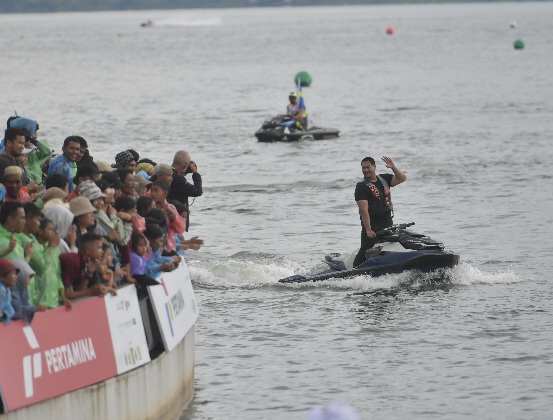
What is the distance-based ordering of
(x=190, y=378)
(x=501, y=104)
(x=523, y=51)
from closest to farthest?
(x=190, y=378) < (x=501, y=104) < (x=523, y=51)

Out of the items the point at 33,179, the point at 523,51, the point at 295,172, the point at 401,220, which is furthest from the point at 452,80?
the point at 33,179

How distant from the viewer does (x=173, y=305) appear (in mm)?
15258

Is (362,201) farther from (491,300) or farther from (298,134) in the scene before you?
(298,134)

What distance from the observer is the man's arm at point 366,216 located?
22.6 meters

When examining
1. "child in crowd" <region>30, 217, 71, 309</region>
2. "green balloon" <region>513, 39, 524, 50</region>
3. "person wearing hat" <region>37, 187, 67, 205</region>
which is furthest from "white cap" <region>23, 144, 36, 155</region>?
"green balloon" <region>513, 39, 524, 50</region>

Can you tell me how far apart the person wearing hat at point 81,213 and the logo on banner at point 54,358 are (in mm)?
1424

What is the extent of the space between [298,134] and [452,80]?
144 ft

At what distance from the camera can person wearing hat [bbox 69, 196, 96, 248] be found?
13969mm

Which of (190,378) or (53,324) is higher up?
(53,324)

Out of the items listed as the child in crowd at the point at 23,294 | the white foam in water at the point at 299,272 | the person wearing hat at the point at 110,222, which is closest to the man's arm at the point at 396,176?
the white foam in water at the point at 299,272

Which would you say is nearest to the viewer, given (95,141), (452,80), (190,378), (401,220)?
(190,378)

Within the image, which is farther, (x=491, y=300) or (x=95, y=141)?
(x=95, y=141)

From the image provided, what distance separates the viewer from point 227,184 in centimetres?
4122

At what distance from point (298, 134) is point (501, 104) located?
73.9ft
